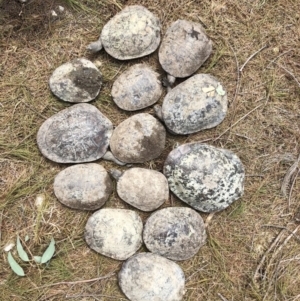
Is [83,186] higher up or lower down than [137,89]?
lower down

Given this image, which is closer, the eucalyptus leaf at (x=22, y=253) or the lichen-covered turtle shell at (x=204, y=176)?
the lichen-covered turtle shell at (x=204, y=176)

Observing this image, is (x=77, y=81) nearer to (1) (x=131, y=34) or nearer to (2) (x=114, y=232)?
(1) (x=131, y=34)

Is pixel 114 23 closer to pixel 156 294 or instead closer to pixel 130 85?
pixel 130 85

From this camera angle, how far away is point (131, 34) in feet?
9.67

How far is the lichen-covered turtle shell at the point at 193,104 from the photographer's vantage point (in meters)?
2.90

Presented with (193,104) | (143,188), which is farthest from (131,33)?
(143,188)

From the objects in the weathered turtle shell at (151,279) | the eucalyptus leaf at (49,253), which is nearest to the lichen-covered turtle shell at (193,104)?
the weathered turtle shell at (151,279)

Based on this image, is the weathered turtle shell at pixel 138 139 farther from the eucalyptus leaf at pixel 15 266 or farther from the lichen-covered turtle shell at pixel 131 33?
the eucalyptus leaf at pixel 15 266

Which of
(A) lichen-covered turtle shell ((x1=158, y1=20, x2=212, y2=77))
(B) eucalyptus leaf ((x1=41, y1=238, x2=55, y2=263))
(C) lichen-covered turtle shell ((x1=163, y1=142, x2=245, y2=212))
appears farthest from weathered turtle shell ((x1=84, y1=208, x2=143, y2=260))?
(A) lichen-covered turtle shell ((x1=158, y1=20, x2=212, y2=77))

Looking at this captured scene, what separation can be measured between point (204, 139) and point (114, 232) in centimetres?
79

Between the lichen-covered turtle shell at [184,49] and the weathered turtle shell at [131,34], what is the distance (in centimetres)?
9

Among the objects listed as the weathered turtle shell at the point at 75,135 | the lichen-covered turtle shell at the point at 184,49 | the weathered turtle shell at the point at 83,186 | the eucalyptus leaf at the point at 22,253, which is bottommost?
the eucalyptus leaf at the point at 22,253

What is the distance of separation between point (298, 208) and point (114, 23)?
5.28 ft

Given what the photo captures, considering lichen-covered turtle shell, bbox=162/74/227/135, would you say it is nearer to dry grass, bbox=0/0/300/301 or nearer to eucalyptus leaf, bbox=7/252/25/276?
dry grass, bbox=0/0/300/301
